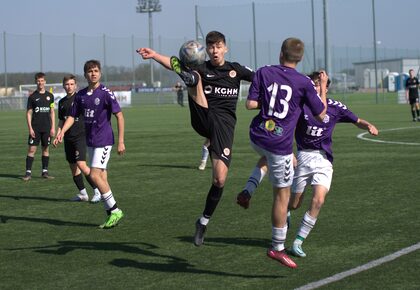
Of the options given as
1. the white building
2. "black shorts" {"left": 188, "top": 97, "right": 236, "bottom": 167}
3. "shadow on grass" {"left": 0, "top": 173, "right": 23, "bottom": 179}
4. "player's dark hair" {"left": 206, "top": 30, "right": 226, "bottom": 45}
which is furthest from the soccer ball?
the white building

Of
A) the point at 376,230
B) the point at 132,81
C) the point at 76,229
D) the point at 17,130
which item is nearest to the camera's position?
the point at 376,230

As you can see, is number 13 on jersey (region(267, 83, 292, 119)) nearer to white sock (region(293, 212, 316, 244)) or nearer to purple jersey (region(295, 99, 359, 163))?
purple jersey (region(295, 99, 359, 163))

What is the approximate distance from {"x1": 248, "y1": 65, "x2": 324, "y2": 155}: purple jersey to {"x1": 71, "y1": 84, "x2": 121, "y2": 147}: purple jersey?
350cm

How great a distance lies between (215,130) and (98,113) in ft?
7.66

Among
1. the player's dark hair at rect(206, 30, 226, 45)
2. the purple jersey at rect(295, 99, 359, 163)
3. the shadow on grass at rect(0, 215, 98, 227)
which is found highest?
the player's dark hair at rect(206, 30, 226, 45)

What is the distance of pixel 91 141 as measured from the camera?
996cm

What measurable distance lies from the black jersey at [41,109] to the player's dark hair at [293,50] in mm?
9594

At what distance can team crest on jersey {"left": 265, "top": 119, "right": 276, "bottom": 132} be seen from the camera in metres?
6.89

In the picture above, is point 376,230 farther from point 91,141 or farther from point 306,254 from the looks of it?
point 91,141

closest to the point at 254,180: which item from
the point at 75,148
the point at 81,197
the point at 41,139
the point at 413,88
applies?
the point at 81,197

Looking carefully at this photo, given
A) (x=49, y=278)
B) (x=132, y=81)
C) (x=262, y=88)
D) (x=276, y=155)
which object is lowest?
(x=49, y=278)

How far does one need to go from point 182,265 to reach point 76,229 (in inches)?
103

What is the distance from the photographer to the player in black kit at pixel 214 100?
26.2ft

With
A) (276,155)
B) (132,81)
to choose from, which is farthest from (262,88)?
(132,81)
